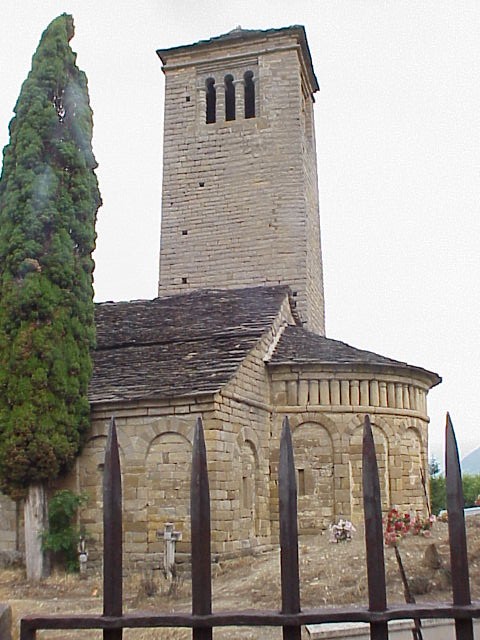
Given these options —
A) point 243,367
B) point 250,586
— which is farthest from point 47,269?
point 250,586

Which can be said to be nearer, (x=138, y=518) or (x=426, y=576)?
(x=426, y=576)

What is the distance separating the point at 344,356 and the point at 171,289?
9.63 m

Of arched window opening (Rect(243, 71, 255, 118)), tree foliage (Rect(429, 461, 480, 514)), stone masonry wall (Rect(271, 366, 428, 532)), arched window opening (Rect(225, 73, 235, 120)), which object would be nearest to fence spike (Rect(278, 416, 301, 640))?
stone masonry wall (Rect(271, 366, 428, 532))

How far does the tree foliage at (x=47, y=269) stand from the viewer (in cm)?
1216

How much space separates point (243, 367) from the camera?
13695 mm

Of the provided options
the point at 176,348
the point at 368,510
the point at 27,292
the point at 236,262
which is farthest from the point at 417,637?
the point at 236,262

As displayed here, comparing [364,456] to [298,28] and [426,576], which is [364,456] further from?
[298,28]

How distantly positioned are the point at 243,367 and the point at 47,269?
4.08 metres

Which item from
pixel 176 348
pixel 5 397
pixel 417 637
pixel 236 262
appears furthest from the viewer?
pixel 236 262

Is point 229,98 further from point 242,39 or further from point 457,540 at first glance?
point 457,540

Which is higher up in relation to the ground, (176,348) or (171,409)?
(176,348)

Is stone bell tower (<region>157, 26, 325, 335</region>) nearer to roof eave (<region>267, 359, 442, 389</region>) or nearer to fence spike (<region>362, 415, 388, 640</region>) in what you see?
roof eave (<region>267, 359, 442, 389</region>)

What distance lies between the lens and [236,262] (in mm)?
22953

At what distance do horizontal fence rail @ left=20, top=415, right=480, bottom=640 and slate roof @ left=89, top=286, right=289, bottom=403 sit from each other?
9998 mm
